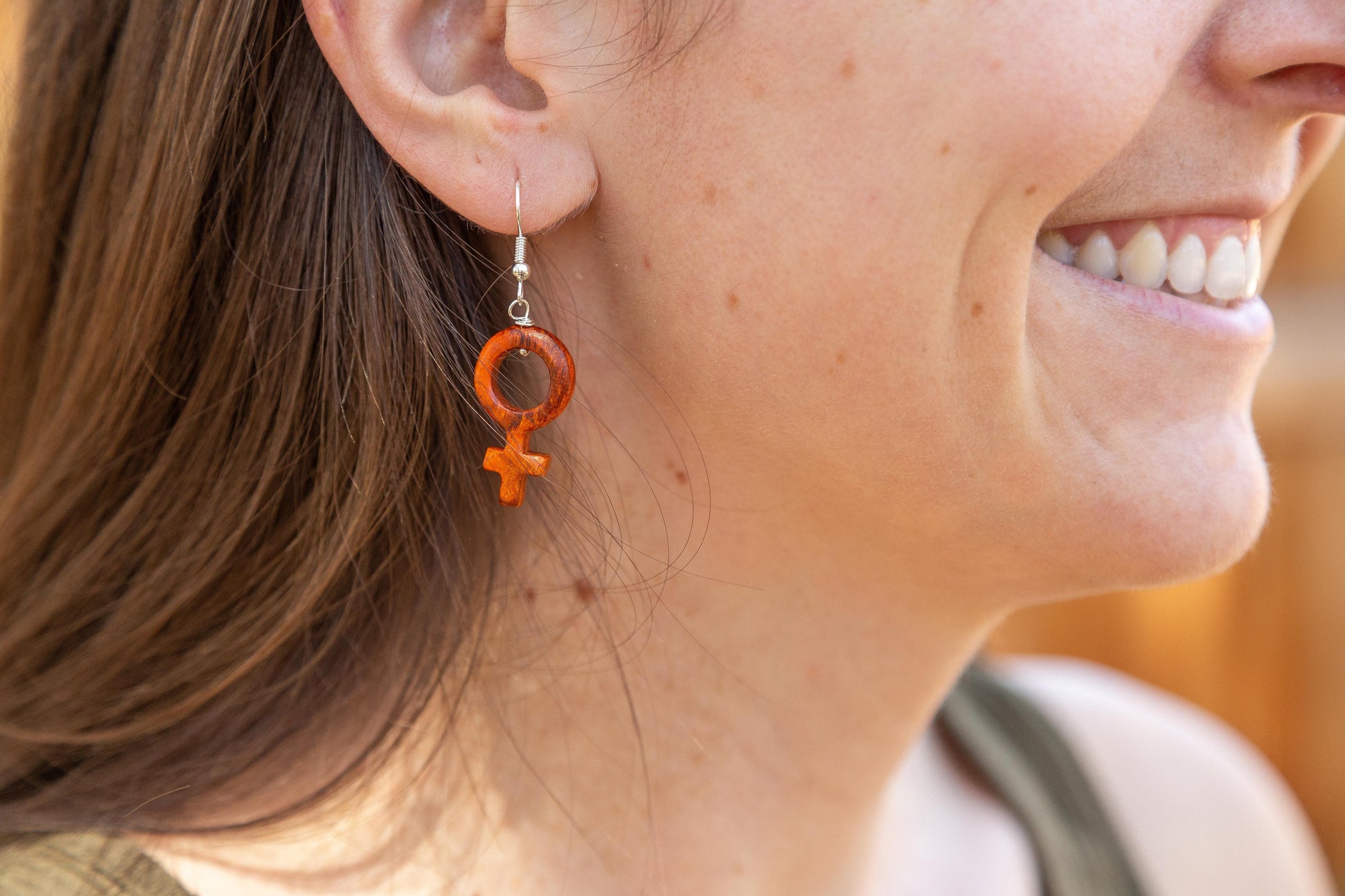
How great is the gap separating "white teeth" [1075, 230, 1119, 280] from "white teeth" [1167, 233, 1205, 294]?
2.8 inches

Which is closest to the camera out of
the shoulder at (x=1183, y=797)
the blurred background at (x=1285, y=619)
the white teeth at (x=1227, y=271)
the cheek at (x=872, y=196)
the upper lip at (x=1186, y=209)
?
the cheek at (x=872, y=196)

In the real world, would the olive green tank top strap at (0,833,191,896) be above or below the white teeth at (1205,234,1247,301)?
below

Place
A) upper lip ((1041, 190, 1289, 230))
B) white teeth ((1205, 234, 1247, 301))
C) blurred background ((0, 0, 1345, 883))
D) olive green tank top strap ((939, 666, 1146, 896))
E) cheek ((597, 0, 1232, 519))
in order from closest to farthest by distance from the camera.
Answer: cheek ((597, 0, 1232, 519)) → upper lip ((1041, 190, 1289, 230)) → white teeth ((1205, 234, 1247, 301)) → olive green tank top strap ((939, 666, 1146, 896)) → blurred background ((0, 0, 1345, 883))

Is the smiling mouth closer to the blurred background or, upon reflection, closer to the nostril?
the nostril

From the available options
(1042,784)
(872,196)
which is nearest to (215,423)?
(872,196)

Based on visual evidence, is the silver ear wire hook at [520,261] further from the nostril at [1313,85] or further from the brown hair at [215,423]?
the nostril at [1313,85]

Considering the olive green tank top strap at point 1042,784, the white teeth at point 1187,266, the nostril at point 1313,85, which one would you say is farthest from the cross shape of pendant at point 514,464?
the olive green tank top strap at point 1042,784

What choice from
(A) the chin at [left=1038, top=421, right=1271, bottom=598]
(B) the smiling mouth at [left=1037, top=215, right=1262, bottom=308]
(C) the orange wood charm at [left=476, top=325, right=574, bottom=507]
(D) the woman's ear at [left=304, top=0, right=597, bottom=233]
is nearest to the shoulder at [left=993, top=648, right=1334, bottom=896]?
(A) the chin at [left=1038, top=421, right=1271, bottom=598]

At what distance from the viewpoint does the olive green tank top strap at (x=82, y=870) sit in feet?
3.30

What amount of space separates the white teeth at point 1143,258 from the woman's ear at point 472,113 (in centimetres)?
49

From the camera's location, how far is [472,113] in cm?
90

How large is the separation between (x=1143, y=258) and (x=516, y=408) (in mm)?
583

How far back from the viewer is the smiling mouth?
39.5 inches

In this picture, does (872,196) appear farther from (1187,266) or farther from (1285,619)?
(1285,619)
